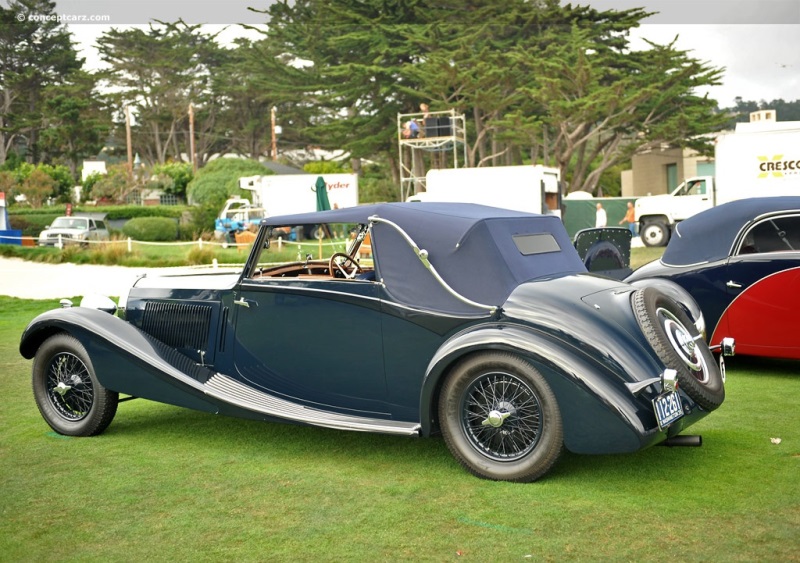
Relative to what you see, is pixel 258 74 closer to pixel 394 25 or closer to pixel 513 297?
pixel 394 25

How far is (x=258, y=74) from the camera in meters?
62.2

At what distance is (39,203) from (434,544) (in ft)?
168

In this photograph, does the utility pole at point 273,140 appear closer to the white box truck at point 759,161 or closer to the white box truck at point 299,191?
the white box truck at point 299,191

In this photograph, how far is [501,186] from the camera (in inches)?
1123

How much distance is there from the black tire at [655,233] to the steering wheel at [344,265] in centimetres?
2494

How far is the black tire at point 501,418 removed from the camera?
4738 mm

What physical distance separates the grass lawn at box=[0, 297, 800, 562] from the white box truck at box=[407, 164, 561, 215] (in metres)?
21.9

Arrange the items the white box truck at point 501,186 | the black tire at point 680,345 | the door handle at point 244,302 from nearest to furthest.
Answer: the black tire at point 680,345 < the door handle at point 244,302 < the white box truck at point 501,186

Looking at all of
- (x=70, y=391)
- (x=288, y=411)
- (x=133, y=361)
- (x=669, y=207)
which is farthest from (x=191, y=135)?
(x=288, y=411)

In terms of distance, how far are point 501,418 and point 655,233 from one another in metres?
26.4

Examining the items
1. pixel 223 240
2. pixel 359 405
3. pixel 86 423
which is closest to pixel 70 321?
pixel 86 423

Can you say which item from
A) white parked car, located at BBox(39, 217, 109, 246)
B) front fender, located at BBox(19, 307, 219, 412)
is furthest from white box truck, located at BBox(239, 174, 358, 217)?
front fender, located at BBox(19, 307, 219, 412)

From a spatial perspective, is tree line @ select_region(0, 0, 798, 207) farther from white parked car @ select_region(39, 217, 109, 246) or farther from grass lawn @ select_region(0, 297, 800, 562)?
grass lawn @ select_region(0, 297, 800, 562)

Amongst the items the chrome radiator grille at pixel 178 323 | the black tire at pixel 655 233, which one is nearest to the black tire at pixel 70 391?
the chrome radiator grille at pixel 178 323
